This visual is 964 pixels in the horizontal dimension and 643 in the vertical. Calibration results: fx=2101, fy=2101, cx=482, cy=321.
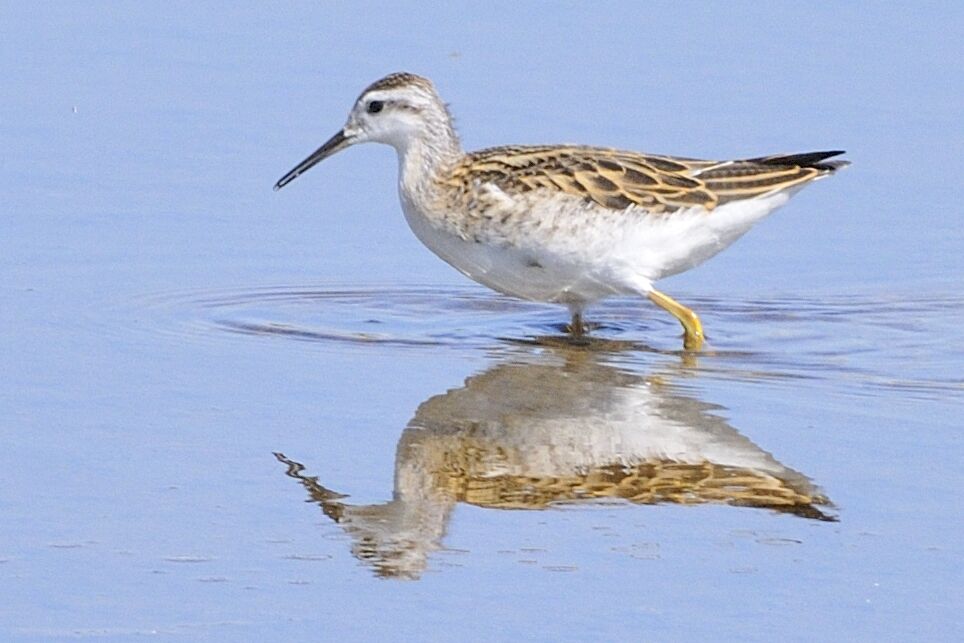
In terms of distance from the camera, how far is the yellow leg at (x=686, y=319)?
1030 cm

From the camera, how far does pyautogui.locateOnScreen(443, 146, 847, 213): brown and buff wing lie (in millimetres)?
10391

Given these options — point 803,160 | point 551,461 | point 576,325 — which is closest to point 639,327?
point 576,325

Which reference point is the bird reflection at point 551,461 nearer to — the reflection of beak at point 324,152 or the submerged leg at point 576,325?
the submerged leg at point 576,325

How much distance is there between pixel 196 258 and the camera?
11203 mm

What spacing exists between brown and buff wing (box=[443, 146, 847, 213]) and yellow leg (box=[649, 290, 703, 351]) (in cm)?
46

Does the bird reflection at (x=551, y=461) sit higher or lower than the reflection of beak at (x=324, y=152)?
lower

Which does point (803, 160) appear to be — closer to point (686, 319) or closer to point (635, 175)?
point (635, 175)

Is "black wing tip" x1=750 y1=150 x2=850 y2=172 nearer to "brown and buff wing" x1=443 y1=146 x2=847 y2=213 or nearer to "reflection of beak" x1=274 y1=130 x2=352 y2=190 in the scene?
"brown and buff wing" x1=443 y1=146 x2=847 y2=213

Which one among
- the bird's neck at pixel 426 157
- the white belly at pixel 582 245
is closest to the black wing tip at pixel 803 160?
the white belly at pixel 582 245

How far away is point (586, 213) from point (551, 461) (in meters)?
2.59

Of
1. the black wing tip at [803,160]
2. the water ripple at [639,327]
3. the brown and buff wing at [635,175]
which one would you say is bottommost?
the water ripple at [639,327]

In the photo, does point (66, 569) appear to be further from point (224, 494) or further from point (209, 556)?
point (224, 494)

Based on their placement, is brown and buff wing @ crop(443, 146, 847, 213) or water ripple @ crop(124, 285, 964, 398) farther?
brown and buff wing @ crop(443, 146, 847, 213)

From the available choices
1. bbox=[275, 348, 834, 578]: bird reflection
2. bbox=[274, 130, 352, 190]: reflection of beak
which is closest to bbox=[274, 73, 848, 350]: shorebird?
bbox=[274, 130, 352, 190]: reflection of beak
